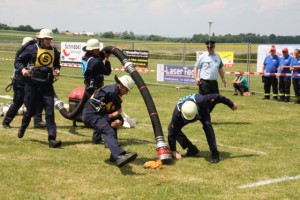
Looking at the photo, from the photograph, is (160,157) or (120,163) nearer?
(120,163)

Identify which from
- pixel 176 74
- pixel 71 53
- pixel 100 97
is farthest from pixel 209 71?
pixel 71 53

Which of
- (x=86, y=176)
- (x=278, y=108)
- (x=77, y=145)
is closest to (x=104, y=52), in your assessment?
(x=77, y=145)

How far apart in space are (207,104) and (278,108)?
8432 millimetres

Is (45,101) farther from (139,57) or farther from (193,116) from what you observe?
(139,57)

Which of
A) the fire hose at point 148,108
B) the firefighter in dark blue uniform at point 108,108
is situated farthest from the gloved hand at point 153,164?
the firefighter in dark blue uniform at point 108,108

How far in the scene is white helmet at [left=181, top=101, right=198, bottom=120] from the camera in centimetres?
729

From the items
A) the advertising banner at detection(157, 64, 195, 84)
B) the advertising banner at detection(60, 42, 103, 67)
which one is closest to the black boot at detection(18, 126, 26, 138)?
the advertising banner at detection(157, 64, 195, 84)

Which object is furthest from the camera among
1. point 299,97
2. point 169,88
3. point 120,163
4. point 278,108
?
point 169,88

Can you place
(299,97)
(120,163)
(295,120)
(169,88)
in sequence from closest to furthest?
(120,163)
(295,120)
(299,97)
(169,88)

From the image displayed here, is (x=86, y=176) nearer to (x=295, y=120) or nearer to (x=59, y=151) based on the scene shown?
(x=59, y=151)

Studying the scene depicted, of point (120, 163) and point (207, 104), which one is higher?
point (207, 104)

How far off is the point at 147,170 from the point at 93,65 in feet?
8.69

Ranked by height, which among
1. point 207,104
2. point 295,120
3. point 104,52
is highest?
point 104,52

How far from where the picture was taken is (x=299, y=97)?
16891mm
